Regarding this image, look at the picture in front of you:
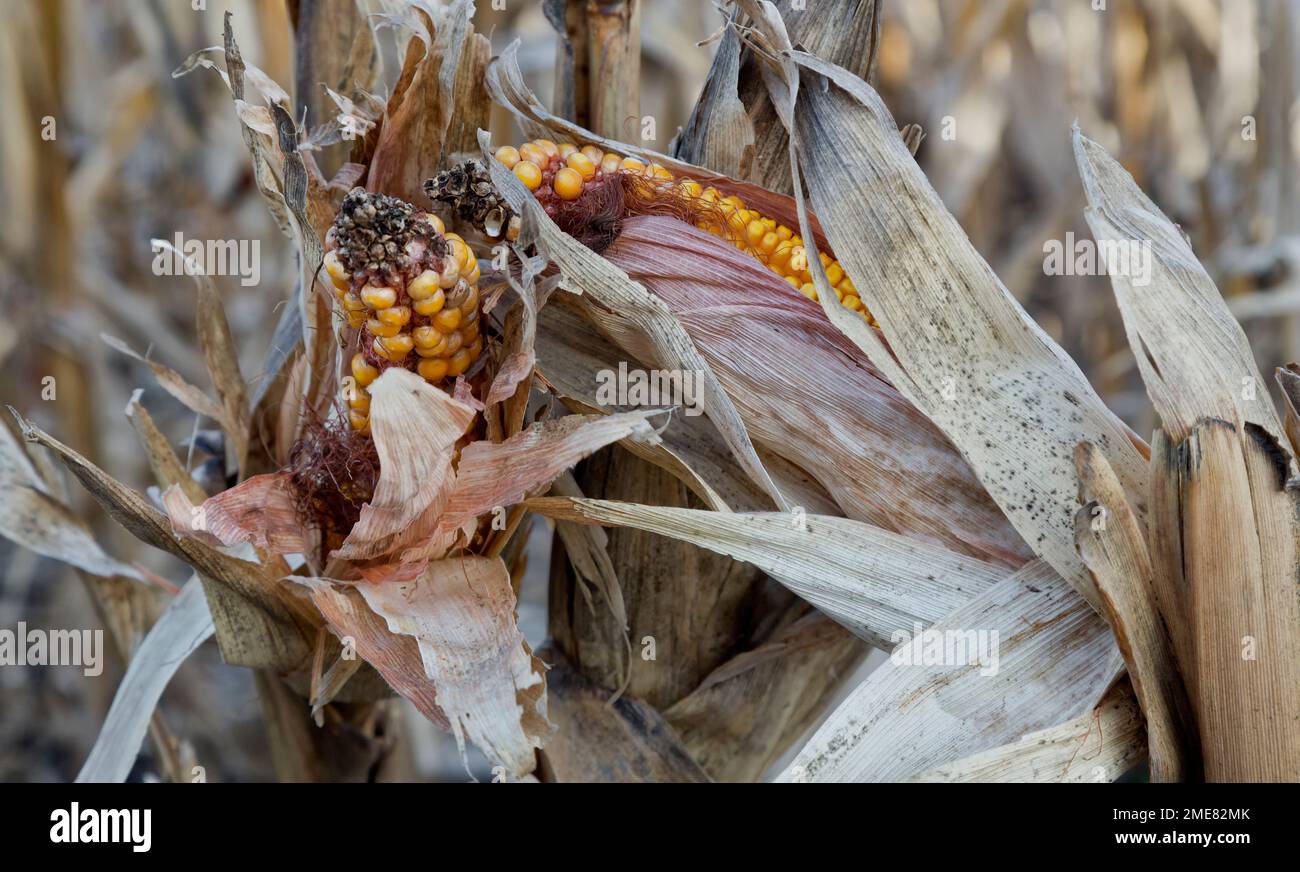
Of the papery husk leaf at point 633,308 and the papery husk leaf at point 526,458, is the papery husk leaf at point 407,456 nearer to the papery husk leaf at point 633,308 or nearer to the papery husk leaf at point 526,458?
the papery husk leaf at point 526,458

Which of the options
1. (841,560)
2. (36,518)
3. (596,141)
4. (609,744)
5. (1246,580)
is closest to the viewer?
(1246,580)

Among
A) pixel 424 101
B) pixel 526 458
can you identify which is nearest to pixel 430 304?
pixel 526 458

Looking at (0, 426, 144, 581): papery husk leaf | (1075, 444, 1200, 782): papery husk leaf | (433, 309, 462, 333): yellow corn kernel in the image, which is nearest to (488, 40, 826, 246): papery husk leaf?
(433, 309, 462, 333): yellow corn kernel

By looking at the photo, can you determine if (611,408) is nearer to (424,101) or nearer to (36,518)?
(424,101)

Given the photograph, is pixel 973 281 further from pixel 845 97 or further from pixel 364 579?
pixel 364 579

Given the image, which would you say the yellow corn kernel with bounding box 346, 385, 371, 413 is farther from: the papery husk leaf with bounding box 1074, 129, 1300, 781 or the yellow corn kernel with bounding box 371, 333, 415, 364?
the papery husk leaf with bounding box 1074, 129, 1300, 781

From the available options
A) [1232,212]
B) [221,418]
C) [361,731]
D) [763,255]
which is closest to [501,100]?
[763,255]
